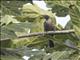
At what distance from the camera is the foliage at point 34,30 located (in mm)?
896

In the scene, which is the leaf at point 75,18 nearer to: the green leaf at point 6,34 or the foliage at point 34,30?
the foliage at point 34,30

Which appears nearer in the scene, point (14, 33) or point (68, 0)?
point (14, 33)

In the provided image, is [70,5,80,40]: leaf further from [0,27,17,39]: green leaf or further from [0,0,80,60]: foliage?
[0,27,17,39]: green leaf

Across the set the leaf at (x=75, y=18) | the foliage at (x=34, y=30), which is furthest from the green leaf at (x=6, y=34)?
the leaf at (x=75, y=18)

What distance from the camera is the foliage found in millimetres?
896

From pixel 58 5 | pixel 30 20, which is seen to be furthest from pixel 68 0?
pixel 30 20

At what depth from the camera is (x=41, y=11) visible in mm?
1021

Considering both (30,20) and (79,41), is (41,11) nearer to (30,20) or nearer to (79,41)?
(30,20)

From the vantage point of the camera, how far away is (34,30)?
961mm

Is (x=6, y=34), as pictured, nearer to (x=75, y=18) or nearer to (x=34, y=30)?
(x=34, y=30)

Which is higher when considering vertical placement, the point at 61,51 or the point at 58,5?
the point at 58,5

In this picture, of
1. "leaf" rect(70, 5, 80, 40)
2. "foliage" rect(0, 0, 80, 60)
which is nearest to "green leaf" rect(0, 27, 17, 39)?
"foliage" rect(0, 0, 80, 60)

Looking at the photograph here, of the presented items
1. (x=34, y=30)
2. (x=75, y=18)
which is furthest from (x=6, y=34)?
(x=75, y=18)

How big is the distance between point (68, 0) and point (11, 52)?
1.04 ft
